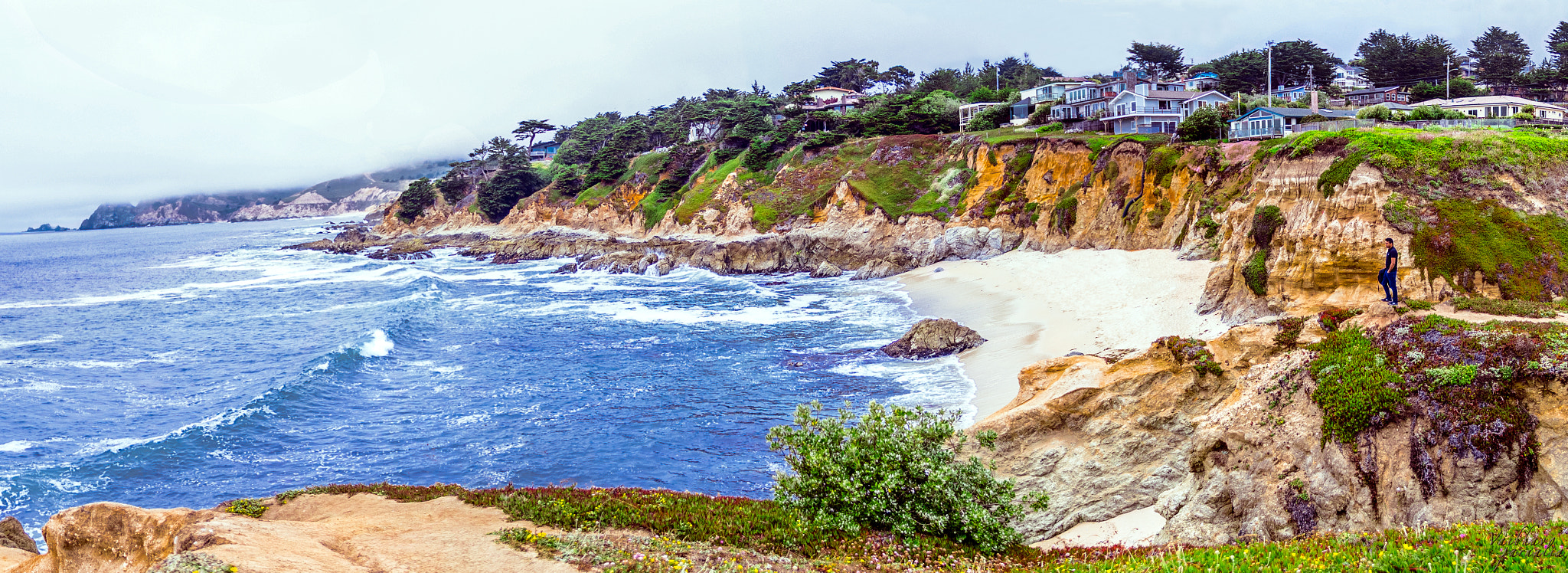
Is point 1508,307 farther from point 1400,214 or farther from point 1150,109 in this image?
point 1150,109

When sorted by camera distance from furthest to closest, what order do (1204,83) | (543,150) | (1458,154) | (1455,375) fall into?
(543,150) < (1204,83) < (1458,154) < (1455,375)

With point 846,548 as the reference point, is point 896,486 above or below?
above

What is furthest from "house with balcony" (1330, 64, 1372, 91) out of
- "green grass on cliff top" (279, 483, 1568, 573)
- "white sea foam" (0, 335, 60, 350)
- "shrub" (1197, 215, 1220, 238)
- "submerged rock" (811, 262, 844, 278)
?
"white sea foam" (0, 335, 60, 350)

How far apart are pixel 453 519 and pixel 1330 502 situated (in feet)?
43.9

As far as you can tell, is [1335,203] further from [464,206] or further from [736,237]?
[464,206]

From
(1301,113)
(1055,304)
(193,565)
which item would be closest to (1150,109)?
(1301,113)

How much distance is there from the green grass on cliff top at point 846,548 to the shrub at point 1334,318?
21.4 ft

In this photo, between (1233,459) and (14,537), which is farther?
(1233,459)

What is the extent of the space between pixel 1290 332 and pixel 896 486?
10340mm

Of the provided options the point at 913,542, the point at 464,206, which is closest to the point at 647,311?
the point at 913,542

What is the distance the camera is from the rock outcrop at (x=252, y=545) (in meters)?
8.79

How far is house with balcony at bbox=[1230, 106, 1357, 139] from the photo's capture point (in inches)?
2029

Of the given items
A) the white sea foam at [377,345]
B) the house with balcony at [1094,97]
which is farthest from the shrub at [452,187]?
the house with balcony at [1094,97]

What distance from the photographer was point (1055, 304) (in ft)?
122
